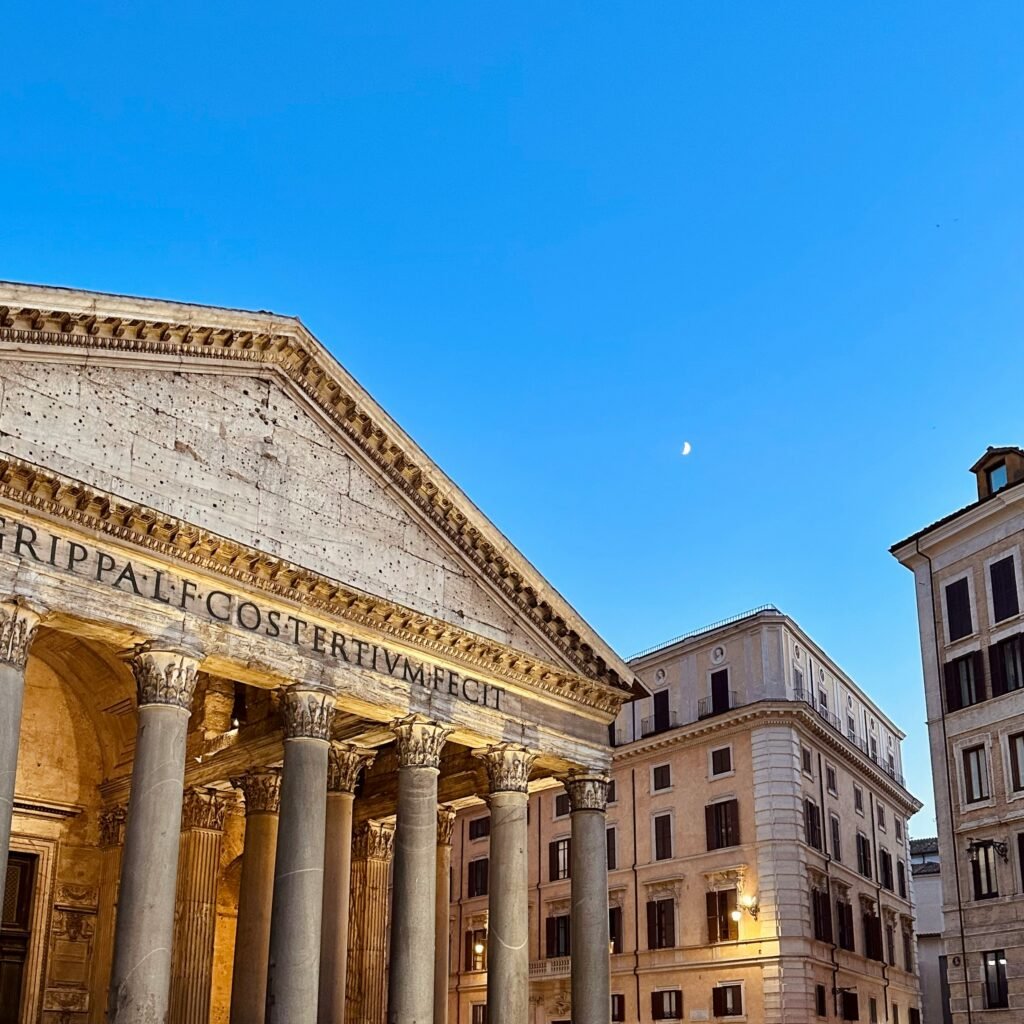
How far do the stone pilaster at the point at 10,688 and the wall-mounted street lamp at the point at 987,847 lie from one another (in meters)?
18.5

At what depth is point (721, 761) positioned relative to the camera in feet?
121

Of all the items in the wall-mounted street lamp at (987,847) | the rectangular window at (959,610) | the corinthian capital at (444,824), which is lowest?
the wall-mounted street lamp at (987,847)

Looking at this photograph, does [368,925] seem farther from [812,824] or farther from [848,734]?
[848,734]

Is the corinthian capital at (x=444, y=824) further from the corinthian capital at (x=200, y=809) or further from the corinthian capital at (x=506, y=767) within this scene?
the corinthian capital at (x=506, y=767)

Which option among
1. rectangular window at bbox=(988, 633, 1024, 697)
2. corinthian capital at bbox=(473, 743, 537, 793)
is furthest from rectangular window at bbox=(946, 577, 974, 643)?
corinthian capital at bbox=(473, 743, 537, 793)

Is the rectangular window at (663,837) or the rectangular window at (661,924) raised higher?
the rectangular window at (663,837)

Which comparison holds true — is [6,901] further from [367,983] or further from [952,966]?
[952,966]

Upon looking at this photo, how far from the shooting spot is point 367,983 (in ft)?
82.0

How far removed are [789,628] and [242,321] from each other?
75.4 feet

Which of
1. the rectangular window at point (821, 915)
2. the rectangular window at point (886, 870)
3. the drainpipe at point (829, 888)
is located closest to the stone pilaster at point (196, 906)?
the rectangular window at point (821, 915)

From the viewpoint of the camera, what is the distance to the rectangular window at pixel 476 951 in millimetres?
40125

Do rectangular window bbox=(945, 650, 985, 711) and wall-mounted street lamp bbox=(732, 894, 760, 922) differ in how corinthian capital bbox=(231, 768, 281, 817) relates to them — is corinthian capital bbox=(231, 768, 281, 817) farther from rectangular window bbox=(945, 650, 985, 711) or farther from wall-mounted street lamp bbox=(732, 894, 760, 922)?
wall-mounted street lamp bbox=(732, 894, 760, 922)

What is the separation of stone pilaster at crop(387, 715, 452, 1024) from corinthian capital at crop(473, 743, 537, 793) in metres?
1.34

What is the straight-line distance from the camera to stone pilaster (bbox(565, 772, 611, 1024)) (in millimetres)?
21062
